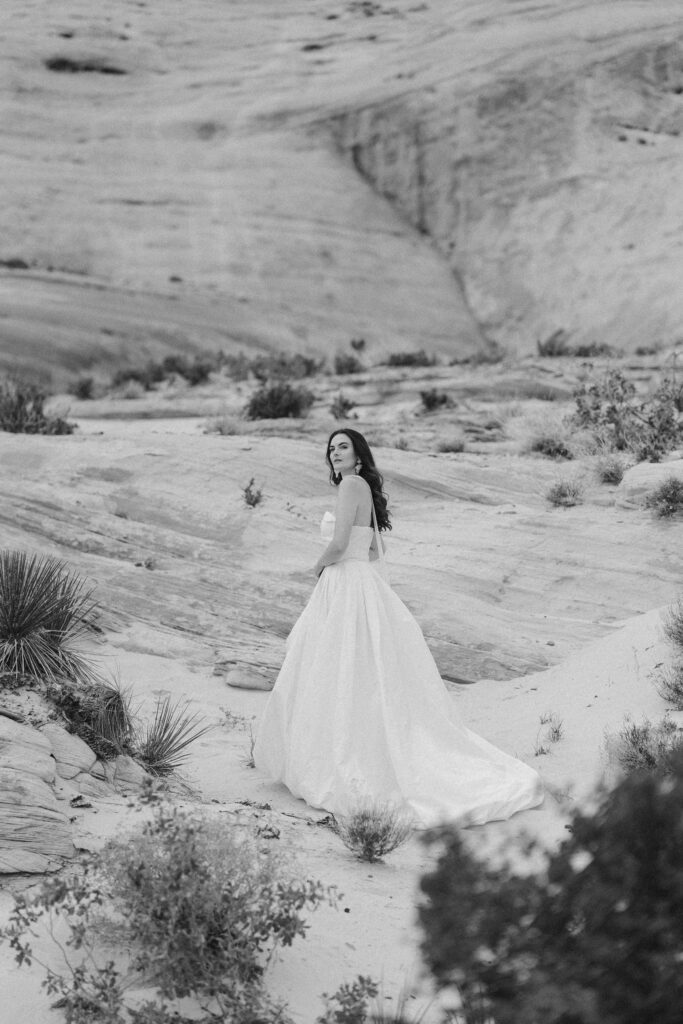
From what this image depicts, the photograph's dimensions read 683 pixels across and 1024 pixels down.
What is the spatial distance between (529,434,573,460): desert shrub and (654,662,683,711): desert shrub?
553 centimetres

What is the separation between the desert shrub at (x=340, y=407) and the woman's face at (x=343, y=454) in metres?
8.46

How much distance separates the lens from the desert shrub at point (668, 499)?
10.4 m

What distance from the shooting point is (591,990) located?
260 cm

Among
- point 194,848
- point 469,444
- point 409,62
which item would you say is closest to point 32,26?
point 409,62

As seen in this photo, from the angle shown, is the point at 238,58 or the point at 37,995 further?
the point at 238,58

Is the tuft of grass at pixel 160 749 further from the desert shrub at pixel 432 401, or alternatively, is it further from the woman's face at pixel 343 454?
the desert shrub at pixel 432 401

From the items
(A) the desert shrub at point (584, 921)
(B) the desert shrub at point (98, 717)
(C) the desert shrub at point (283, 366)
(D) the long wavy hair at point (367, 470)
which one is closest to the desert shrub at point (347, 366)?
(C) the desert shrub at point (283, 366)

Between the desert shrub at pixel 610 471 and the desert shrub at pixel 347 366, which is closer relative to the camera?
the desert shrub at pixel 610 471

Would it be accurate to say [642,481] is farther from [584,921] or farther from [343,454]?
[584,921]

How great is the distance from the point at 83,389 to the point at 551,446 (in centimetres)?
804

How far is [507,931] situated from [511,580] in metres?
→ 7.25

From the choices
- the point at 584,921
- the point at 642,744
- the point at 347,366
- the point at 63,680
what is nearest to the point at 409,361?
the point at 347,366

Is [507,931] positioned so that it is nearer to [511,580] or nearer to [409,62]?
[511,580]

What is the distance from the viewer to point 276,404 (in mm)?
15227
